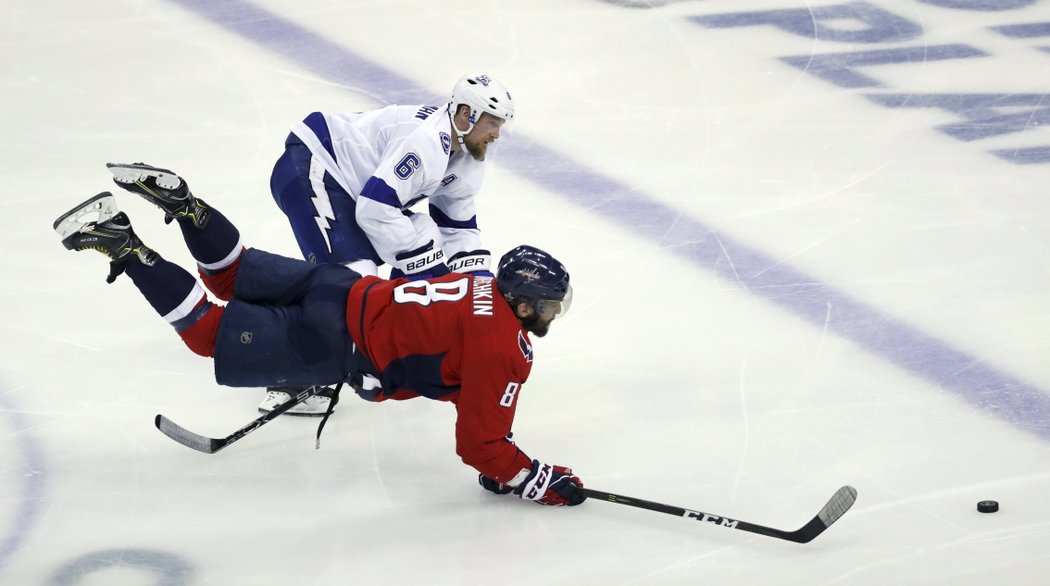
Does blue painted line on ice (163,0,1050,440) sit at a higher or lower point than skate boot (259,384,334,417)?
higher

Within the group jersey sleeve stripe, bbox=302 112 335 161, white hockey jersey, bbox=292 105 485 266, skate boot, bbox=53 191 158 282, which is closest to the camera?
skate boot, bbox=53 191 158 282

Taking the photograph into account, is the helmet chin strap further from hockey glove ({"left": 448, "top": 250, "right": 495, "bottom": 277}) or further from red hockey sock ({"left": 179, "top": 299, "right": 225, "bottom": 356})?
red hockey sock ({"left": 179, "top": 299, "right": 225, "bottom": 356})

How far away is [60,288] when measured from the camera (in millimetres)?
5316

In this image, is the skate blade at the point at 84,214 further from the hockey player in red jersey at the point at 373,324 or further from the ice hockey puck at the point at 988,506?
the ice hockey puck at the point at 988,506

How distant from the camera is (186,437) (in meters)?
4.21

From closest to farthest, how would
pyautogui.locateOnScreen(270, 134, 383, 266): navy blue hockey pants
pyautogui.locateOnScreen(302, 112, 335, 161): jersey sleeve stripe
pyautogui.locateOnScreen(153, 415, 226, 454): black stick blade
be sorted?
pyautogui.locateOnScreen(153, 415, 226, 454): black stick blade → pyautogui.locateOnScreen(270, 134, 383, 266): navy blue hockey pants → pyautogui.locateOnScreen(302, 112, 335, 161): jersey sleeve stripe

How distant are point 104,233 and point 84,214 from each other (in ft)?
0.27

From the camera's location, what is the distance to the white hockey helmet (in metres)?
4.36

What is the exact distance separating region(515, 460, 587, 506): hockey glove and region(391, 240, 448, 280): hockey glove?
778 millimetres

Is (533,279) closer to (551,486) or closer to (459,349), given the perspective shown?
(459,349)

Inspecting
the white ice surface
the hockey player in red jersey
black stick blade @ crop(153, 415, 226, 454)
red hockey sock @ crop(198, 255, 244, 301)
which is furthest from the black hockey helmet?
black stick blade @ crop(153, 415, 226, 454)

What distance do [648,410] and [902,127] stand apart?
9.39 feet

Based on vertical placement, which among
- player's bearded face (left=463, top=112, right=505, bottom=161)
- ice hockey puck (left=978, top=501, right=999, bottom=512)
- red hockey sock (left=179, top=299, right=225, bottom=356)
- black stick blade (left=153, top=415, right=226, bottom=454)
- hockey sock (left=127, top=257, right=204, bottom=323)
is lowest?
black stick blade (left=153, top=415, right=226, bottom=454)

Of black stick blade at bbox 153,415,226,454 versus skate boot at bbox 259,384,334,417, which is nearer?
black stick blade at bbox 153,415,226,454
